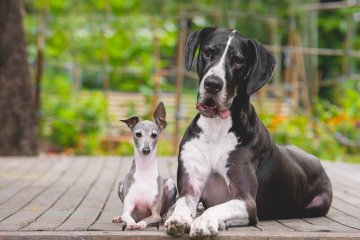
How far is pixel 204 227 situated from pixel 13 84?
592cm

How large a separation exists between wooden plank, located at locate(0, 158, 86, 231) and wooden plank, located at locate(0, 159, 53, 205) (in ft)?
0.75

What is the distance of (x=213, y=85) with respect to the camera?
14.5 feet

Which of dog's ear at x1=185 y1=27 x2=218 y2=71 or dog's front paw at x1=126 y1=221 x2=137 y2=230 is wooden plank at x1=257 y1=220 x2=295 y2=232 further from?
dog's ear at x1=185 y1=27 x2=218 y2=71

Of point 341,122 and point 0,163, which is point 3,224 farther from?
point 341,122

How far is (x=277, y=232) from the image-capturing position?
4387 mm

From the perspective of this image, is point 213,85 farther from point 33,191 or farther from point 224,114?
point 33,191

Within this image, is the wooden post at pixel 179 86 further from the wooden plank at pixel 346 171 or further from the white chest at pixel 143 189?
the white chest at pixel 143 189

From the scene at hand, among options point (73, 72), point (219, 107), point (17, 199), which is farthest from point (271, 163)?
point (73, 72)

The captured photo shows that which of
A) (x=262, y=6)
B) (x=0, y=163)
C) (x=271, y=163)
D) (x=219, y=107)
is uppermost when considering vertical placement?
(x=262, y=6)

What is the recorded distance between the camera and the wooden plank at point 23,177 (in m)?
Answer: 6.26

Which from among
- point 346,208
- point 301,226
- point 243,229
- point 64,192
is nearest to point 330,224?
point 301,226

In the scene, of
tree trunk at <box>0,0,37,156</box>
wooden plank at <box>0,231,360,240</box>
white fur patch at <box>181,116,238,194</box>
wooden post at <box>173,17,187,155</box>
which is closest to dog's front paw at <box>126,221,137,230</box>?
wooden plank at <box>0,231,360,240</box>

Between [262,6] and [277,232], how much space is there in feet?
31.0

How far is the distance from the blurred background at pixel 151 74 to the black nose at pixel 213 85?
5556 mm
